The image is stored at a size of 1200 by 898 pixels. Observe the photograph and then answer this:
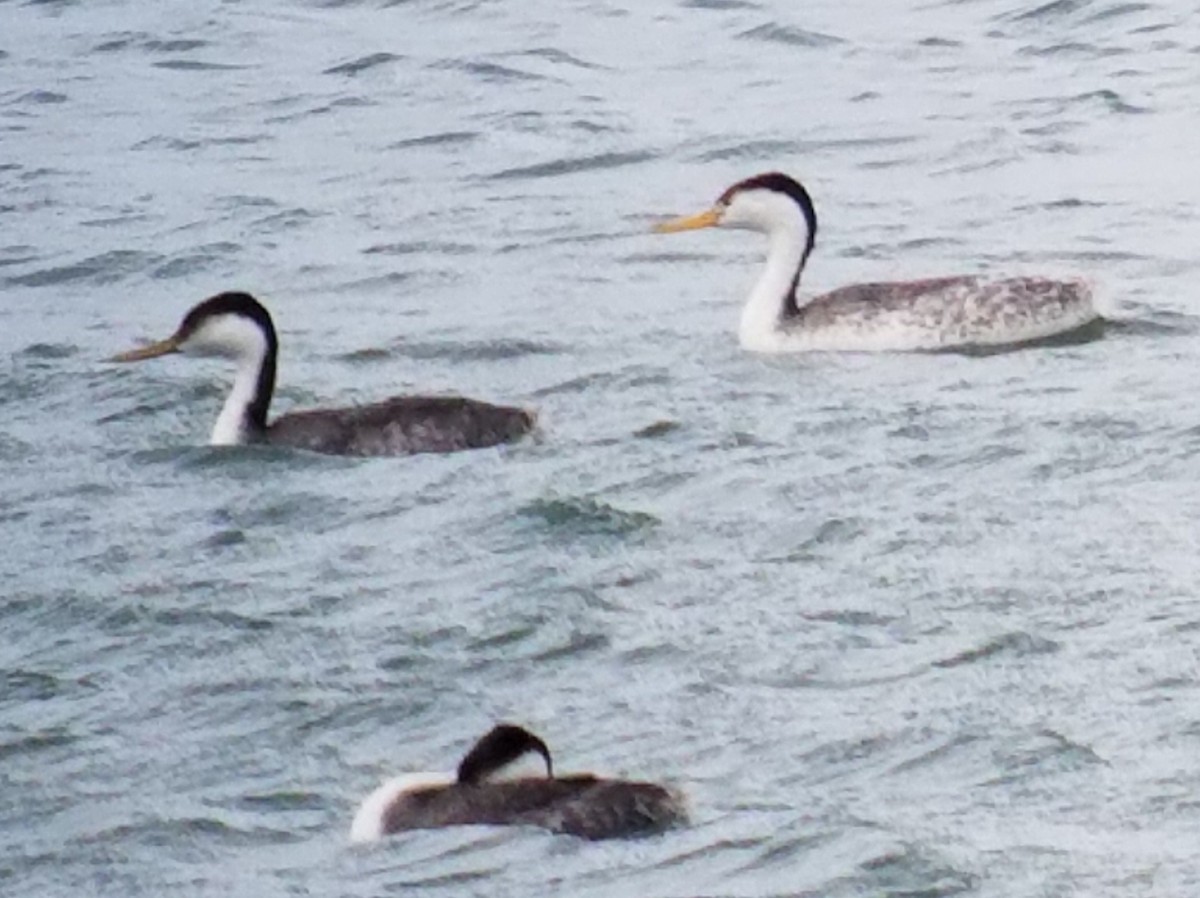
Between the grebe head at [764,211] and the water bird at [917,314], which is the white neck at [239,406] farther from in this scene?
the grebe head at [764,211]

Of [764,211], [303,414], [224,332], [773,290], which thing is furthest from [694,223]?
[303,414]

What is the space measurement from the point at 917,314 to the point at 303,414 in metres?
2.85

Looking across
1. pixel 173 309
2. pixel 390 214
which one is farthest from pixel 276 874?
pixel 390 214

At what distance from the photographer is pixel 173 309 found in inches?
774

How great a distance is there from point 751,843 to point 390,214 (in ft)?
34.2

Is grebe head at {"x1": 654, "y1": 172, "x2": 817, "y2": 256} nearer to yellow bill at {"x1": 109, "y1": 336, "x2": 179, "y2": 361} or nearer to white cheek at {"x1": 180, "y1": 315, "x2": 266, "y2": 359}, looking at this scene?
white cheek at {"x1": 180, "y1": 315, "x2": 266, "y2": 359}

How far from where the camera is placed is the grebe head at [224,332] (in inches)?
661

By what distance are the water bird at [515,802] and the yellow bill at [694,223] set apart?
23.2 feet

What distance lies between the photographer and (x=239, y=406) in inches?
651

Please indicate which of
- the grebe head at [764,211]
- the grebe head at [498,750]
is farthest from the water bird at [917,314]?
the grebe head at [498,750]

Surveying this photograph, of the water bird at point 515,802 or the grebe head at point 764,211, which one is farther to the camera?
the grebe head at point 764,211

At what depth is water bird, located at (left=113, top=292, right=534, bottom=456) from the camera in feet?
52.7

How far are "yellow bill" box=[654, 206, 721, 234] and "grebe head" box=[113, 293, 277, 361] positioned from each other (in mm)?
2513

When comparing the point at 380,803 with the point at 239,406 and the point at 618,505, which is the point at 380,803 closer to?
the point at 618,505
